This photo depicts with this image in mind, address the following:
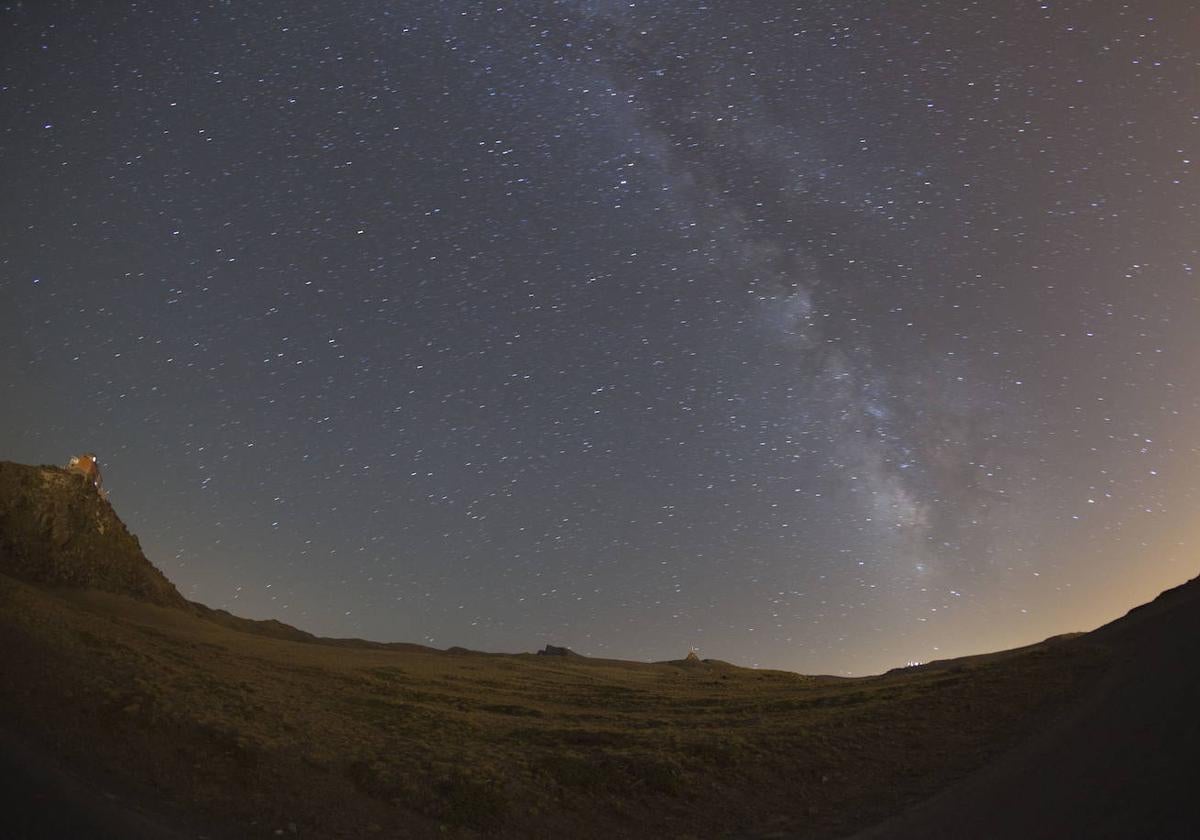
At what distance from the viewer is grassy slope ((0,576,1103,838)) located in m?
12.6

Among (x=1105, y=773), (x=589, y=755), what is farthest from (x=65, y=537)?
(x=1105, y=773)

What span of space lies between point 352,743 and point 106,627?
1105 centimetres

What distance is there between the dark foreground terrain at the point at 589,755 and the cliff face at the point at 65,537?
13.7m

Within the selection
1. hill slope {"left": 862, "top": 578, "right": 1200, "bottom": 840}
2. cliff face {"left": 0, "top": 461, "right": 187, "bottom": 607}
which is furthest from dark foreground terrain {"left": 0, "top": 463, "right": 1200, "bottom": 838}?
cliff face {"left": 0, "top": 461, "right": 187, "bottom": 607}

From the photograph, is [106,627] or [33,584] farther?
[33,584]

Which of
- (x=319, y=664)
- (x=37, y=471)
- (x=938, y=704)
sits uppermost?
(x=37, y=471)

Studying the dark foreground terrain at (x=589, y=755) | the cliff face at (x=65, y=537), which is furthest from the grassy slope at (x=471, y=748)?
the cliff face at (x=65, y=537)

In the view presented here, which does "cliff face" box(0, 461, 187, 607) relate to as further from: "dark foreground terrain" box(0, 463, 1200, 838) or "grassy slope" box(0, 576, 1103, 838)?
"grassy slope" box(0, 576, 1103, 838)

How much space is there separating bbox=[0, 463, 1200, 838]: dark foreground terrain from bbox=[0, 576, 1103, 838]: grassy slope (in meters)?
0.05

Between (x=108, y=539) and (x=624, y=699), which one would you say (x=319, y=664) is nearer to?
(x=624, y=699)

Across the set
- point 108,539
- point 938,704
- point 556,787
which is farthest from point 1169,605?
point 108,539

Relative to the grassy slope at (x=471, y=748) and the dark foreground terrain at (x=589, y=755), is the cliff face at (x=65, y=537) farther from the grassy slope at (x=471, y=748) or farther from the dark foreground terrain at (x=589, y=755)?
the grassy slope at (x=471, y=748)

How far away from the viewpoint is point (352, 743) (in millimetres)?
15719

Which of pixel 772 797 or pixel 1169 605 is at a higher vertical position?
pixel 1169 605
